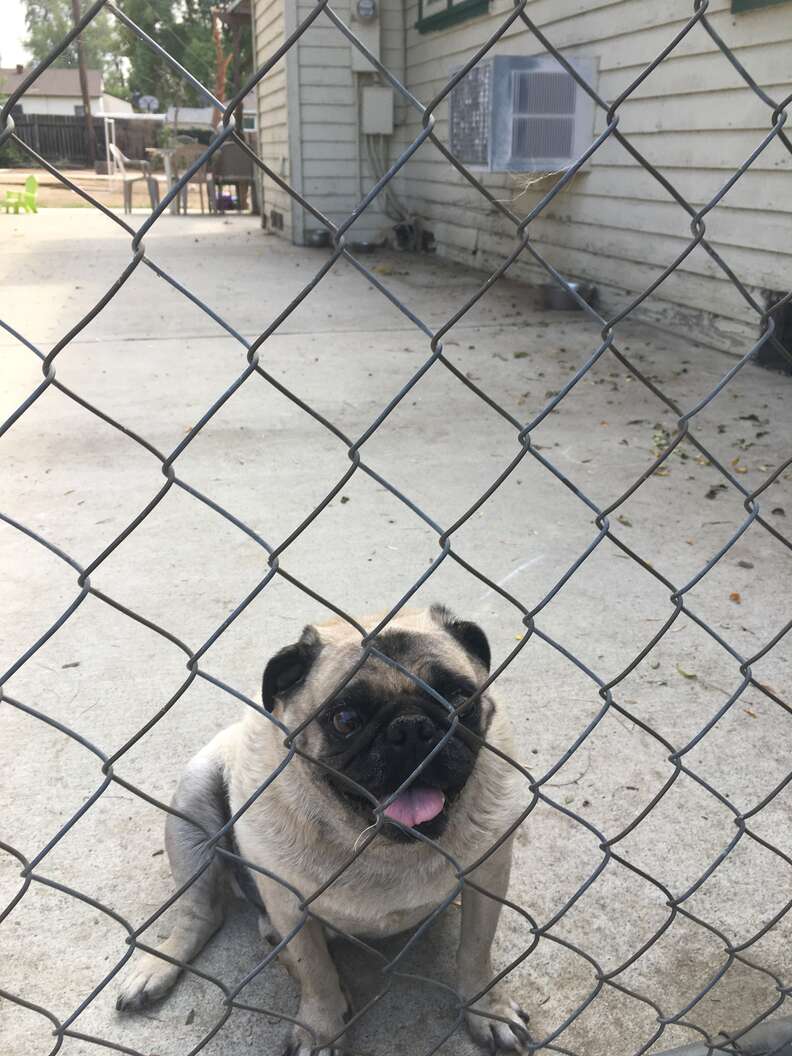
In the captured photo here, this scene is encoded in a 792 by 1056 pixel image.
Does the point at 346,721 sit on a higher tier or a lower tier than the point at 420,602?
A: higher

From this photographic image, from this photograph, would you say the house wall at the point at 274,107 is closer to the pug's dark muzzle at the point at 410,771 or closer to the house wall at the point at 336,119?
the house wall at the point at 336,119

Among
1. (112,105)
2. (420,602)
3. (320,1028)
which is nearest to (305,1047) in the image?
(320,1028)

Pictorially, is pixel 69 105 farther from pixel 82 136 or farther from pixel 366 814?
pixel 366 814

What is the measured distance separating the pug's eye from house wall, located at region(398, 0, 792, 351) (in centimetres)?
404

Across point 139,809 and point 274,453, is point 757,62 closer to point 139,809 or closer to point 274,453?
point 274,453

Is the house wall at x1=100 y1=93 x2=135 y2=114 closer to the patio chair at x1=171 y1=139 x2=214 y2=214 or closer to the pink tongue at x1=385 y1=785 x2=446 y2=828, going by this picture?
the patio chair at x1=171 y1=139 x2=214 y2=214

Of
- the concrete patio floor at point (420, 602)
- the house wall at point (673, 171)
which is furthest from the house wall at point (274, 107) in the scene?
the concrete patio floor at point (420, 602)

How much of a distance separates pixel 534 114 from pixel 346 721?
7.99m

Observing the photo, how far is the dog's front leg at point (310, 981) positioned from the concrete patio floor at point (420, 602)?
75 millimetres

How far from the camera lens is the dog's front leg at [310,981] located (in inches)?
66.7

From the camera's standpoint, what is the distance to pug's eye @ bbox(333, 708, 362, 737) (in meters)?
1.68

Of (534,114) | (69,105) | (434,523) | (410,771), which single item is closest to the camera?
(434,523)

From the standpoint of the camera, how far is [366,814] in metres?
1.63

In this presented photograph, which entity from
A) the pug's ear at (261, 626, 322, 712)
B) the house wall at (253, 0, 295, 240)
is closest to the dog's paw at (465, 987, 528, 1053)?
the pug's ear at (261, 626, 322, 712)
